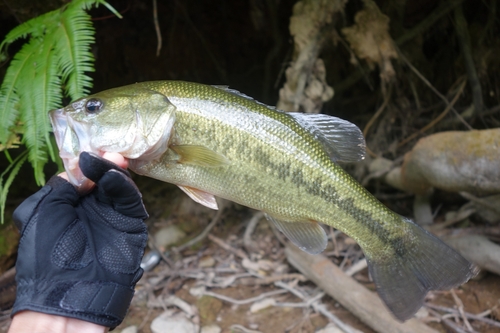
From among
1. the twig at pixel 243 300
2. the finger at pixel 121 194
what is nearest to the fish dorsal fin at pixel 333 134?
the finger at pixel 121 194

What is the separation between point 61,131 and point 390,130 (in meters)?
3.93

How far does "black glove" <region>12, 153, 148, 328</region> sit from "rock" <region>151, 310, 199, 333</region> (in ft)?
5.25

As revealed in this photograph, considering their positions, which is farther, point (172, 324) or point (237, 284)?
point (237, 284)

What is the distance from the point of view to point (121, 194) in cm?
166

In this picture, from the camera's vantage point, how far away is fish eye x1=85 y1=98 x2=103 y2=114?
167 centimetres

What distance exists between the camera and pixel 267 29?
16.9ft

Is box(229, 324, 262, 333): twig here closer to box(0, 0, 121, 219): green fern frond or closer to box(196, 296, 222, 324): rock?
box(196, 296, 222, 324): rock

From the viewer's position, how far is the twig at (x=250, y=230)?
4020 millimetres

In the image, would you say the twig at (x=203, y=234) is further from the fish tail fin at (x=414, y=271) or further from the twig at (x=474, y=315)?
the fish tail fin at (x=414, y=271)

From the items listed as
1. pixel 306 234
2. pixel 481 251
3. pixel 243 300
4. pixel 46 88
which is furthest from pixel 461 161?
pixel 46 88

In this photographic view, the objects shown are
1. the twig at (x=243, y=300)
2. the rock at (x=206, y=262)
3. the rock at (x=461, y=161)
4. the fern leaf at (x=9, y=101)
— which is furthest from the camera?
the rock at (x=206, y=262)

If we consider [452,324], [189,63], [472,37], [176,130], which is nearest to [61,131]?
[176,130]

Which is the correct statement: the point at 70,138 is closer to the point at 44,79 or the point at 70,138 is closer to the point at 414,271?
the point at 44,79

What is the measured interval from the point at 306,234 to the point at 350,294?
4.78 feet
